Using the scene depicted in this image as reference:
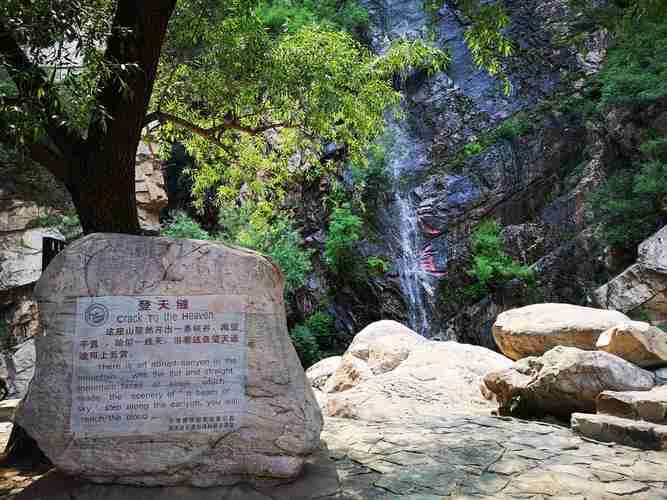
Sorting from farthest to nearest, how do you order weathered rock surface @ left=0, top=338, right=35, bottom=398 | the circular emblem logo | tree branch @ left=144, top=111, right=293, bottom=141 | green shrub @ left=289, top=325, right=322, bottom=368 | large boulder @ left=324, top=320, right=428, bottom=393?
1. green shrub @ left=289, top=325, right=322, bottom=368
2. weathered rock surface @ left=0, top=338, right=35, bottom=398
3. large boulder @ left=324, top=320, right=428, bottom=393
4. tree branch @ left=144, top=111, right=293, bottom=141
5. the circular emblem logo

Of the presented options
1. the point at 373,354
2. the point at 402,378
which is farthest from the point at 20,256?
the point at 402,378

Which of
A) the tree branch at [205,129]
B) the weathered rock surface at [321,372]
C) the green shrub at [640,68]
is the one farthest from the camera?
the green shrub at [640,68]

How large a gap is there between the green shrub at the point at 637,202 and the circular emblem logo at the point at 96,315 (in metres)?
12.1

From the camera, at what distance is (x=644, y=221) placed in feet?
39.7

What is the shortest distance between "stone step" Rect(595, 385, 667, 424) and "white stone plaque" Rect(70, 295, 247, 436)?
3538 mm

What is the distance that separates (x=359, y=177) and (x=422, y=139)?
138 inches

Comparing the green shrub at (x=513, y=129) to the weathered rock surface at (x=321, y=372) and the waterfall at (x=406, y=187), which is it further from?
the weathered rock surface at (x=321, y=372)

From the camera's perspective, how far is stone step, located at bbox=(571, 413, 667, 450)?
13.9 feet

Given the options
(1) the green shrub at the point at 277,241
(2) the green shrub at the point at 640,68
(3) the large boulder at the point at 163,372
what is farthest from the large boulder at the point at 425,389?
(2) the green shrub at the point at 640,68

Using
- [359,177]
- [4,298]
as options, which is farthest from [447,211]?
[4,298]

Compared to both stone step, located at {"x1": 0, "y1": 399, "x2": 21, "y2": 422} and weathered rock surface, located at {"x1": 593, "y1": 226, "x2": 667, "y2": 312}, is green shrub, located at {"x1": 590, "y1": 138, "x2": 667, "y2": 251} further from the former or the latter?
stone step, located at {"x1": 0, "y1": 399, "x2": 21, "y2": 422}

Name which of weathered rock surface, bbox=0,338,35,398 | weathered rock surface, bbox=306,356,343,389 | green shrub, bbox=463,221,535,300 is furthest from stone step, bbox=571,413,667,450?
weathered rock surface, bbox=0,338,35,398

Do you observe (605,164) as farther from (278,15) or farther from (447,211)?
(278,15)

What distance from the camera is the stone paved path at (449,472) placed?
3375mm
